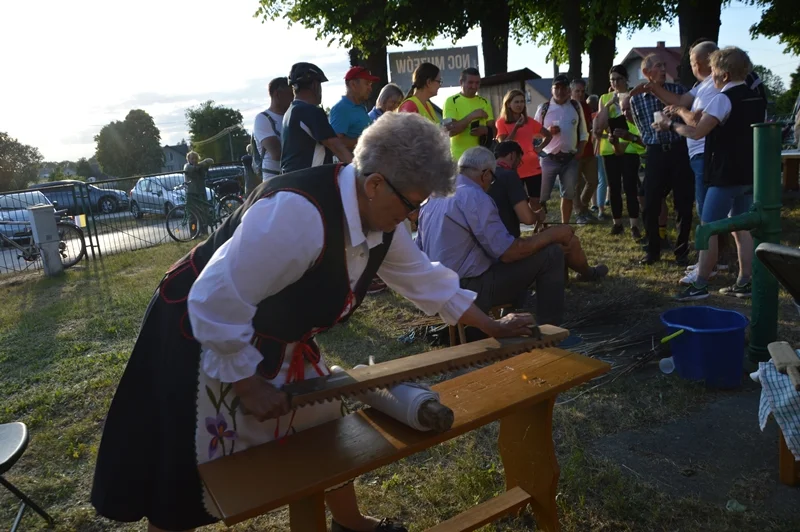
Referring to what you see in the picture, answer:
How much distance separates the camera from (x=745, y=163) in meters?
4.81

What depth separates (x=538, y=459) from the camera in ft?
8.21

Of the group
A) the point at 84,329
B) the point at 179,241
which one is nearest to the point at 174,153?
the point at 179,241

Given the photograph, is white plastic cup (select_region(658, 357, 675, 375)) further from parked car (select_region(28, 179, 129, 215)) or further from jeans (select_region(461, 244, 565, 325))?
parked car (select_region(28, 179, 129, 215))

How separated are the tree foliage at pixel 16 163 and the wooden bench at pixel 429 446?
171ft

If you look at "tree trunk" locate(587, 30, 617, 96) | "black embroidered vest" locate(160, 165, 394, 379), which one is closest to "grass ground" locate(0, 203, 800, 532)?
"black embroidered vest" locate(160, 165, 394, 379)

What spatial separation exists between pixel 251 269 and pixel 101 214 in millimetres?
15887

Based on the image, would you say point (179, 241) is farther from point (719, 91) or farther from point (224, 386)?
point (224, 386)

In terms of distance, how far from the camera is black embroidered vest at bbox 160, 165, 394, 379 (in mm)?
1818

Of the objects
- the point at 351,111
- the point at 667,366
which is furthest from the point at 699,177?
the point at 351,111

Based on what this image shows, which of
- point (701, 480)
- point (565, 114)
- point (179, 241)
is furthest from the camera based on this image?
point (179, 241)

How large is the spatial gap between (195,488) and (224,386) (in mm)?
328

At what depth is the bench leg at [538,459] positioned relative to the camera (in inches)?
97.2

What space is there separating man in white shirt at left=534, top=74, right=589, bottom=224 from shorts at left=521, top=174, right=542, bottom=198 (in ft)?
1.17

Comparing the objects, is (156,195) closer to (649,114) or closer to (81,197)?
(81,197)
